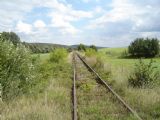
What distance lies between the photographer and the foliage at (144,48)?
8744 centimetres

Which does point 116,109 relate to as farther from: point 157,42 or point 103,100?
point 157,42

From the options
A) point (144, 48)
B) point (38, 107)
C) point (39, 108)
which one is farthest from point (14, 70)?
point (144, 48)

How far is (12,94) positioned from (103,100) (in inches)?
120

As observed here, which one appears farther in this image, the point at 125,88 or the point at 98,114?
the point at 125,88

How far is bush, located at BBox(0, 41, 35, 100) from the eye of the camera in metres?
12.0

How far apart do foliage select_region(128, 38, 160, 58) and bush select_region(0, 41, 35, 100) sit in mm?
76077

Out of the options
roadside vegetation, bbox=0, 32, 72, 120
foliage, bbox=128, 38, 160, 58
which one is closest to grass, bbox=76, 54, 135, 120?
roadside vegetation, bbox=0, 32, 72, 120

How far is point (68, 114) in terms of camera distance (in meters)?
9.97

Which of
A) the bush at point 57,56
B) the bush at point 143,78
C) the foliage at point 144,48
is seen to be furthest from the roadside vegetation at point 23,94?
the foliage at point 144,48

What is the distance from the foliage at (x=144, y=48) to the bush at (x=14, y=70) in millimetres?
76077

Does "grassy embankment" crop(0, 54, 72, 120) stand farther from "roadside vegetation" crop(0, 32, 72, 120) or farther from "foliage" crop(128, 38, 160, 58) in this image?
"foliage" crop(128, 38, 160, 58)

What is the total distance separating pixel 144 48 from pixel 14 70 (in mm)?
77545

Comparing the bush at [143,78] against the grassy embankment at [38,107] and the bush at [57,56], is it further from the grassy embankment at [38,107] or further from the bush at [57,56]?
the bush at [57,56]

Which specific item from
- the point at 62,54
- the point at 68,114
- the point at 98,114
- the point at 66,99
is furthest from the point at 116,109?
the point at 62,54
